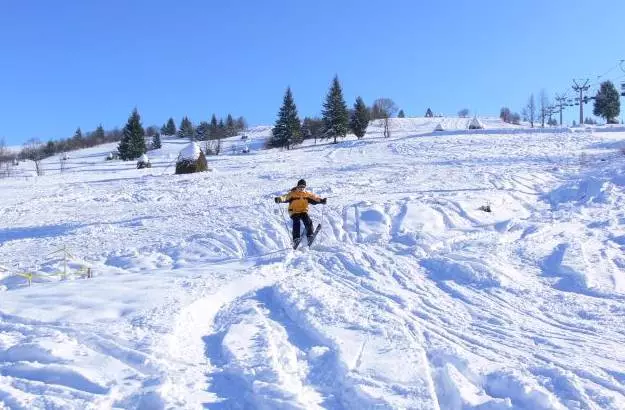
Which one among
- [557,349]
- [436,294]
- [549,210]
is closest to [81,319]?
[436,294]

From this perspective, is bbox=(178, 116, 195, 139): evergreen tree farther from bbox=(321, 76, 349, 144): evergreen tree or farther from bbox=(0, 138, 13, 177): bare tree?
bbox=(321, 76, 349, 144): evergreen tree

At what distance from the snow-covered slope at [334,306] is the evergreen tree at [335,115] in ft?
153

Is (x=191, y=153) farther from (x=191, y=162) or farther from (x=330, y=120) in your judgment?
(x=330, y=120)

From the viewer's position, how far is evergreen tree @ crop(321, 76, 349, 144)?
205ft

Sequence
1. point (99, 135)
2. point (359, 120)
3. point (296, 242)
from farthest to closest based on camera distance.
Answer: point (99, 135)
point (359, 120)
point (296, 242)

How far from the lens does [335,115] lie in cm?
6225

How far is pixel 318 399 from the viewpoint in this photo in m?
4.69

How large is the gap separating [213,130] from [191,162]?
255 ft

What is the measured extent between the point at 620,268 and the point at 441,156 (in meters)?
21.8

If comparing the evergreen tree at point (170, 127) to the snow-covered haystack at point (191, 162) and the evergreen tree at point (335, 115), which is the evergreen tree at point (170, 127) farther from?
the snow-covered haystack at point (191, 162)

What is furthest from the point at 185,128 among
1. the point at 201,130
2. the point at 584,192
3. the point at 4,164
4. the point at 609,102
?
Result: the point at 584,192

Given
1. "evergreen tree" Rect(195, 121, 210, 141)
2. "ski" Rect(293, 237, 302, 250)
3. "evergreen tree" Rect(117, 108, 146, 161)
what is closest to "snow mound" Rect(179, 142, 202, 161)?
"ski" Rect(293, 237, 302, 250)

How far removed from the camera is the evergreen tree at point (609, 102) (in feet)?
235

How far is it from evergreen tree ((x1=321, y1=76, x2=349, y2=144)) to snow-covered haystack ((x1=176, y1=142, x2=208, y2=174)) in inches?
1311
